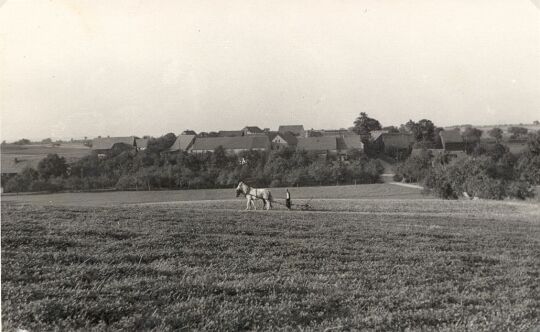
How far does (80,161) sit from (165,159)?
3.43m

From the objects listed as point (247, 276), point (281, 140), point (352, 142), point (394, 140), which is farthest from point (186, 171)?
point (394, 140)

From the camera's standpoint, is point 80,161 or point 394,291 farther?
point 80,161

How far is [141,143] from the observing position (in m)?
14.5

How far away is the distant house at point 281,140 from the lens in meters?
23.4

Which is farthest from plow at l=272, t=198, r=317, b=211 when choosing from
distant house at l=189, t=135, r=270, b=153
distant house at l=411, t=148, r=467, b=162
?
distant house at l=411, t=148, r=467, b=162

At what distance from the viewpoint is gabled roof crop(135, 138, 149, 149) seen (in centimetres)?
1403

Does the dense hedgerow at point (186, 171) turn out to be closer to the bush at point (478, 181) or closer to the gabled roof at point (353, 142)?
the gabled roof at point (353, 142)

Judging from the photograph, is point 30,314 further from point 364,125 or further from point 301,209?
point 364,125

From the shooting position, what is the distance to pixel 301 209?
70.9 feet

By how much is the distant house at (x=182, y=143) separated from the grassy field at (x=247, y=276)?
3490 millimetres

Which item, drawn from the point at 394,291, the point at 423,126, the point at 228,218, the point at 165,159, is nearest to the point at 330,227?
the point at 228,218

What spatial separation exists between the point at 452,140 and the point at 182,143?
2060cm

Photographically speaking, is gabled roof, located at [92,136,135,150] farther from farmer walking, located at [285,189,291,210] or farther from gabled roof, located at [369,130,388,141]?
gabled roof, located at [369,130,388,141]

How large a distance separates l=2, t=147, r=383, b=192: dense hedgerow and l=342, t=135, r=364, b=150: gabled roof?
0.73 m
